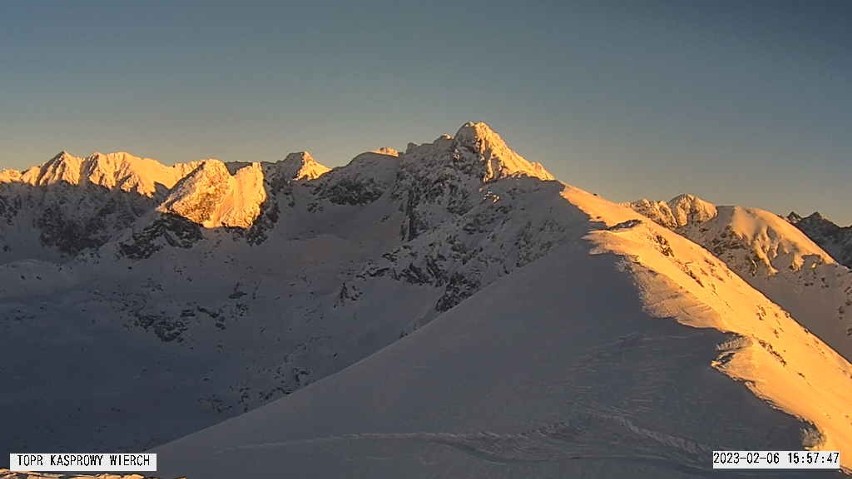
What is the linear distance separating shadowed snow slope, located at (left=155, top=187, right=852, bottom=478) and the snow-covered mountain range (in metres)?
0.06

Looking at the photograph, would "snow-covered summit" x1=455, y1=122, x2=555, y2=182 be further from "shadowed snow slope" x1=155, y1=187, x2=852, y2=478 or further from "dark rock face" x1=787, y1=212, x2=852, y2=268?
"shadowed snow slope" x1=155, y1=187, x2=852, y2=478

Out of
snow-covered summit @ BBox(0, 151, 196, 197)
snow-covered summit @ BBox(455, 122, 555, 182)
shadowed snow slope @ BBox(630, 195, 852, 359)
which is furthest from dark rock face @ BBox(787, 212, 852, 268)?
snow-covered summit @ BBox(0, 151, 196, 197)

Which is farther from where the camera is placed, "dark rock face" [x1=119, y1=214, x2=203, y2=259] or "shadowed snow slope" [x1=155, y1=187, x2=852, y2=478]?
"dark rock face" [x1=119, y1=214, x2=203, y2=259]

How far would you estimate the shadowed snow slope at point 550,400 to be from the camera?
12875 mm

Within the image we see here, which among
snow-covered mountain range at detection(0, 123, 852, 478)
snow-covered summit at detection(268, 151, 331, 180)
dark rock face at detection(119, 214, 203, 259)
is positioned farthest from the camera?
snow-covered summit at detection(268, 151, 331, 180)

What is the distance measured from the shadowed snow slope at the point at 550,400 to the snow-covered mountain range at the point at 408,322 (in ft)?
0.21

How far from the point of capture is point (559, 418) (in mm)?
14086

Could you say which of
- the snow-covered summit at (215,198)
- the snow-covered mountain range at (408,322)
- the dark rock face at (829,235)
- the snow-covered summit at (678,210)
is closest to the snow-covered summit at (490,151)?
the snow-covered mountain range at (408,322)

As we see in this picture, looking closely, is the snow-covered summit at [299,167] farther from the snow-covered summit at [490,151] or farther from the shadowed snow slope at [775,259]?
the shadowed snow slope at [775,259]

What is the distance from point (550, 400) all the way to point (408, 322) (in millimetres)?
34657

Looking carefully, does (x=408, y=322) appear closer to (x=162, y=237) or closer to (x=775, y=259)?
(x=162, y=237)

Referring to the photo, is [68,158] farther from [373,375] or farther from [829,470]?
[829,470]

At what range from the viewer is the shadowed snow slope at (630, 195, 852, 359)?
53219 millimetres

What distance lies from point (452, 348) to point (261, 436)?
5.20 metres
